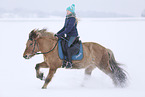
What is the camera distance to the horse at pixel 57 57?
5812mm

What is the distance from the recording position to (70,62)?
233 inches

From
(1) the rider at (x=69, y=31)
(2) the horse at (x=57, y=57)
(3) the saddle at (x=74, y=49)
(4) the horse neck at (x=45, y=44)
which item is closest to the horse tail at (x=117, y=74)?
(2) the horse at (x=57, y=57)

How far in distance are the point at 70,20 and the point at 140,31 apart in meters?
6.58

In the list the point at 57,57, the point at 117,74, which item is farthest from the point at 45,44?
the point at 117,74

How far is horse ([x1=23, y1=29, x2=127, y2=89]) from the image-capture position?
19.1 ft

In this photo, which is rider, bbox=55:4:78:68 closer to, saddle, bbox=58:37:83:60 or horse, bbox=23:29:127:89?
saddle, bbox=58:37:83:60

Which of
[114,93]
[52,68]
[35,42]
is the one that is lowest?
[114,93]

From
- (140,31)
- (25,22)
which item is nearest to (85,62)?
(140,31)

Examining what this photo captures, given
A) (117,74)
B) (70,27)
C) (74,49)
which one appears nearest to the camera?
(70,27)

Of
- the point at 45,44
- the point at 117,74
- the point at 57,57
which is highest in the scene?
the point at 45,44

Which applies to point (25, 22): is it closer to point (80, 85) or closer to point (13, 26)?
point (13, 26)

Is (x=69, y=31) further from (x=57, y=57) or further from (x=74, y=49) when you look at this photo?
(x=57, y=57)

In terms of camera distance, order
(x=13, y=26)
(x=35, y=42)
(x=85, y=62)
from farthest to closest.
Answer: (x=13, y=26)
(x=85, y=62)
(x=35, y=42)

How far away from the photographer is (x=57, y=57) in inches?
232
